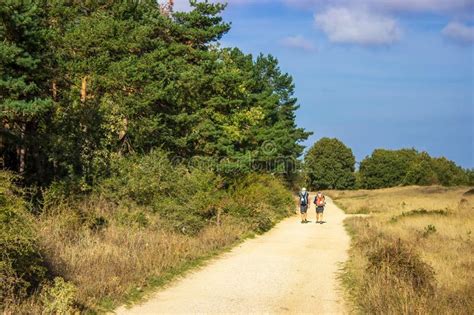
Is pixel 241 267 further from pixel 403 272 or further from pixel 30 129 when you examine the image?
pixel 30 129

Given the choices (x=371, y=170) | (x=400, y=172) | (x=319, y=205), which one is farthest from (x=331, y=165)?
(x=319, y=205)

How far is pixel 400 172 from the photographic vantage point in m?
127

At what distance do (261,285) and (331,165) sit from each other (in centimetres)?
11356

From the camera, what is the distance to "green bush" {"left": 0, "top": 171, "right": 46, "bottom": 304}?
733 centimetres

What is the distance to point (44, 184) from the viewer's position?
17.1 m

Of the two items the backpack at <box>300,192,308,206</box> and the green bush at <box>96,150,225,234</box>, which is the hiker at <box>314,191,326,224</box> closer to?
the backpack at <box>300,192,308,206</box>

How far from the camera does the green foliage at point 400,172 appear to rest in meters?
125

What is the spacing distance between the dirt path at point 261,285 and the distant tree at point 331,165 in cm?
10588

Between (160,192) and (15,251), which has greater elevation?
(160,192)

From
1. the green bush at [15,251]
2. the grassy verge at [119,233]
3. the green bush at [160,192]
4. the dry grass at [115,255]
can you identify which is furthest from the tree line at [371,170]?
the green bush at [15,251]

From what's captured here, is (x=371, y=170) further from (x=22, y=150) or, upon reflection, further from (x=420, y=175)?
(x=22, y=150)

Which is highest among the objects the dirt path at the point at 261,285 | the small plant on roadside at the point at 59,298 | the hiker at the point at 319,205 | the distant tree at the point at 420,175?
the distant tree at the point at 420,175

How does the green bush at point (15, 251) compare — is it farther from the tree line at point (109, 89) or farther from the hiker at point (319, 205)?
the hiker at point (319, 205)

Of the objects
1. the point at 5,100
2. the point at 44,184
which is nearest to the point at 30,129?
the point at 44,184
